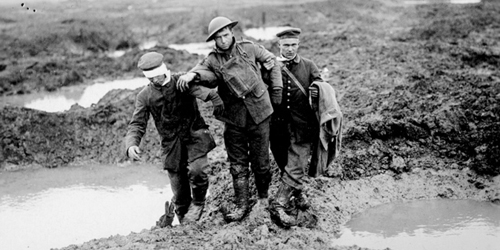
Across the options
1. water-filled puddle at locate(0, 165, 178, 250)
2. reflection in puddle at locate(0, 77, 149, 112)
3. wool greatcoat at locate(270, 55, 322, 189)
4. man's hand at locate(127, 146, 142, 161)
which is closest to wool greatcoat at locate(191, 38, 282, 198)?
wool greatcoat at locate(270, 55, 322, 189)

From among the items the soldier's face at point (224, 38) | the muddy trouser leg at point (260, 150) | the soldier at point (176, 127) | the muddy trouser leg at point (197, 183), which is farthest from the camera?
the muddy trouser leg at point (197, 183)

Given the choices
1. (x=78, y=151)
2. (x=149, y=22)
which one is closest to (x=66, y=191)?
(x=78, y=151)

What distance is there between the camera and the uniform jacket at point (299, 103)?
4754 millimetres

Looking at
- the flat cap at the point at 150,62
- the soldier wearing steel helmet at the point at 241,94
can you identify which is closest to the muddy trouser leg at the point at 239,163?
the soldier wearing steel helmet at the point at 241,94

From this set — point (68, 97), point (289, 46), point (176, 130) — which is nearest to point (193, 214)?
point (176, 130)

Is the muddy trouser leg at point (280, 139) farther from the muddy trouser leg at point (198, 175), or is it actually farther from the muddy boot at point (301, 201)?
the muddy trouser leg at point (198, 175)

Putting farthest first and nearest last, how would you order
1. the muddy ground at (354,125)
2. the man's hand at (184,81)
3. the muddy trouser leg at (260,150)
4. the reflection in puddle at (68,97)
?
the reflection in puddle at (68,97), the muddy ground at (354,125), the muddy trouser leg at (260,150), the man's hand at (184,81)

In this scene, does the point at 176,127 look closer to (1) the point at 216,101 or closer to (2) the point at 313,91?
(1) the point at 216,101

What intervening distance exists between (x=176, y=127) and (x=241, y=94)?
0.77m

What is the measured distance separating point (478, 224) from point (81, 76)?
Result: 11901 mm

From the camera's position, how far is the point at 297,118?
481 centimetres

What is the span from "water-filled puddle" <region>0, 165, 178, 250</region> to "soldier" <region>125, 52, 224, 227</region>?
1.44m

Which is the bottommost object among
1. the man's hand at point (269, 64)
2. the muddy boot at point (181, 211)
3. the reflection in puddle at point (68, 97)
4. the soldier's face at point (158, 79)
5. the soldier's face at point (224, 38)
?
the reflection in puddle at point (68, 97)

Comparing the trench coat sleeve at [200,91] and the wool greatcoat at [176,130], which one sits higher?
the trench coat sleeve at [200,91]
